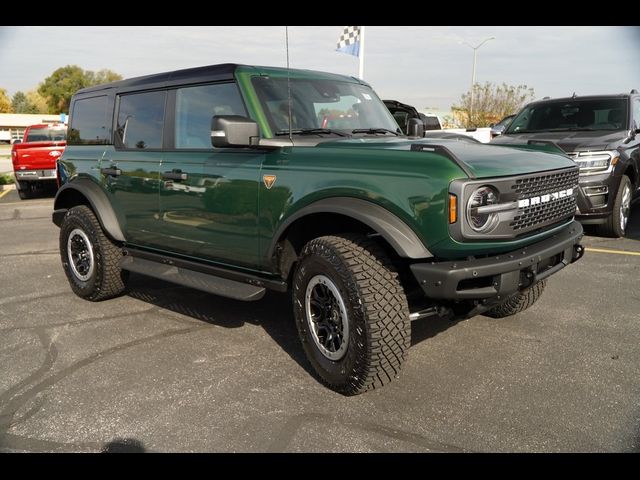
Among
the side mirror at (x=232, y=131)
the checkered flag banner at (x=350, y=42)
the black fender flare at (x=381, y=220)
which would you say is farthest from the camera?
the checkered flag banner at (x=350, y=42)

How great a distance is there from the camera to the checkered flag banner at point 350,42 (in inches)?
630

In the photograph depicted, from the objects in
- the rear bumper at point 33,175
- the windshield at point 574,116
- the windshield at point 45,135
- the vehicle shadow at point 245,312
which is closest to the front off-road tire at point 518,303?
the vehicle shadow at point 245,312

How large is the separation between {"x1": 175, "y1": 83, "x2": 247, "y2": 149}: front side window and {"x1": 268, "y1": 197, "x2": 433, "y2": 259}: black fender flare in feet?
3.63

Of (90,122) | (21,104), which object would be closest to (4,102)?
(21,104)

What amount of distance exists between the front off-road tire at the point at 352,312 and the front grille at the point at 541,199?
80 centimetres

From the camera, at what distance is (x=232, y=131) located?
3453mm

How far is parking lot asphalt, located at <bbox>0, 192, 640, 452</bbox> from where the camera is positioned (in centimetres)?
282

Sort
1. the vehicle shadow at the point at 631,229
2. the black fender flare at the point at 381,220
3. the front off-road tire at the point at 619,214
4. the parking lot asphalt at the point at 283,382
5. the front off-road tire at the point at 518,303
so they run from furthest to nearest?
the vehicle shadow at the point at 631,229 < the front off-road tire at the point at 619,214 < the front off-road tire at the point at 518,303 < the black fender flare at the point at 381,220 < the parking lot asphalt at the point at 283,382

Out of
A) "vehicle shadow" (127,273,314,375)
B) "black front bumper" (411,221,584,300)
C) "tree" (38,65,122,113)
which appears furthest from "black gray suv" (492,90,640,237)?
"tree" (38,65,122,113)

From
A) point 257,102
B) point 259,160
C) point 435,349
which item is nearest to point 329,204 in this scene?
point 259,160

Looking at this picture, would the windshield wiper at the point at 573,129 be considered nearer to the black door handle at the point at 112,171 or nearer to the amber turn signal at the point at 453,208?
the amber turn signal at the point at 453,208

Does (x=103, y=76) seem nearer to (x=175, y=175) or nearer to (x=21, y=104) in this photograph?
(x=21, y=104)

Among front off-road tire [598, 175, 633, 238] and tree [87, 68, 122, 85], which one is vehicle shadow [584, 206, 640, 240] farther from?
tree [87, 68, 122, 85]

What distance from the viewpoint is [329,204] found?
3.23m
